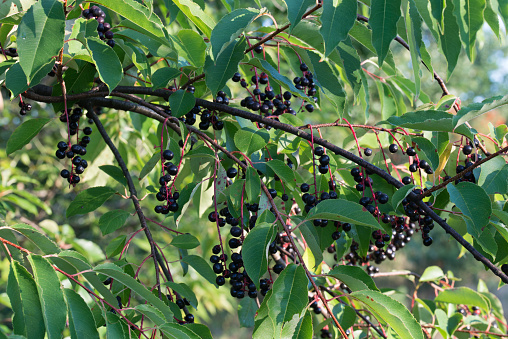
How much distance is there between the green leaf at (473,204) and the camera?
1180mm

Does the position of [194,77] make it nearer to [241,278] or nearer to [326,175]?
[326,175]

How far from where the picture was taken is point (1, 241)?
1060mm

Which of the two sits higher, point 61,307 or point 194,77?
point 194,77

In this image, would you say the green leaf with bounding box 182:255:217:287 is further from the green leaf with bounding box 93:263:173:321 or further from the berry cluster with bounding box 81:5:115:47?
the berry cluster with bounding box 81:5:115:47

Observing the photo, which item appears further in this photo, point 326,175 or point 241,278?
point 326,175

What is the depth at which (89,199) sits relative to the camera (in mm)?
1733

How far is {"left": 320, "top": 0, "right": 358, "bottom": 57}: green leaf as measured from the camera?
1.05 meters

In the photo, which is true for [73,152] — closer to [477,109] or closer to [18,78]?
[18,78]

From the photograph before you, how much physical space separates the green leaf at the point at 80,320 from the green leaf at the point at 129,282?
0.08 meters

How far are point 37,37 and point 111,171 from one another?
30.0 inches

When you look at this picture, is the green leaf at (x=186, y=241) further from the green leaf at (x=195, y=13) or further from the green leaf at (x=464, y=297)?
the green leaf at (x=464, y=297)

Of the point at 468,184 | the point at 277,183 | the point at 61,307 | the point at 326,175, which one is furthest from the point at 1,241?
the point at 468,184

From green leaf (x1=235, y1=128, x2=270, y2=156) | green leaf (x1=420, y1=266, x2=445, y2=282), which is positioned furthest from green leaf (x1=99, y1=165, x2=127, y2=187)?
green leaf (x1=420, y1=266, x2=445, y2=282)

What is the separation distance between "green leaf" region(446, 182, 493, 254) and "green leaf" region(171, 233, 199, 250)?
0.79 m
